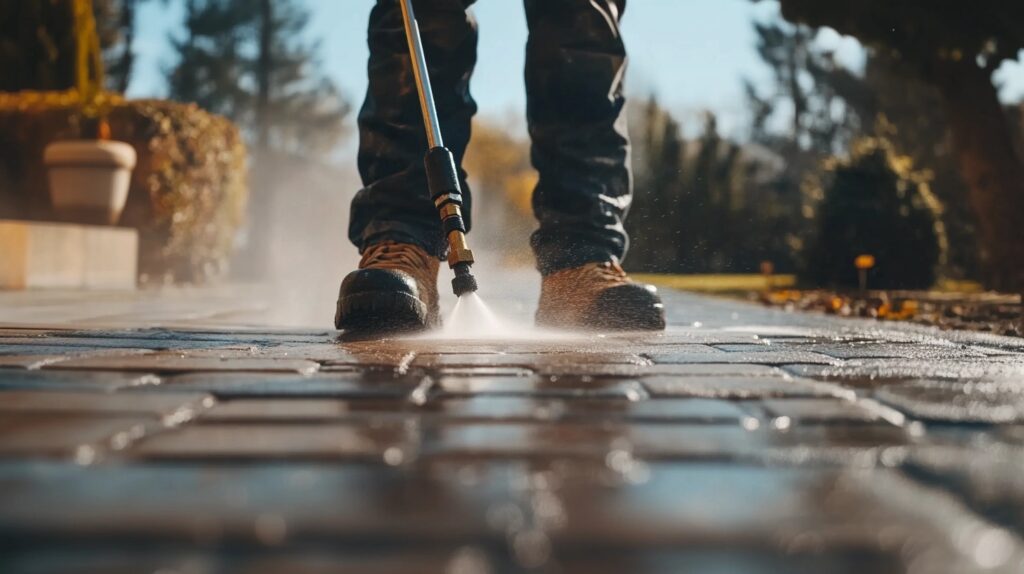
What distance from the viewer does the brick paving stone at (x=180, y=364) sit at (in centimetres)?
160

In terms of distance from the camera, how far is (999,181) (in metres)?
9.30

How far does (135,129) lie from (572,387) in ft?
26.3

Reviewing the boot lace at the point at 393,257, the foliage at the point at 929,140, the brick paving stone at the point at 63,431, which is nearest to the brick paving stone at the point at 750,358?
the boot lace at the point at 393,257

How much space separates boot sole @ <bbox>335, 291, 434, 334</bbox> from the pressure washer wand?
0.13m

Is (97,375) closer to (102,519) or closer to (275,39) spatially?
(102,519)

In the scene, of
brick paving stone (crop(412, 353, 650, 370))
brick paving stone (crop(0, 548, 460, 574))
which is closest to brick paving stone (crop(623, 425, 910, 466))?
brick paving stone (crop(0, 548, 460, 574))

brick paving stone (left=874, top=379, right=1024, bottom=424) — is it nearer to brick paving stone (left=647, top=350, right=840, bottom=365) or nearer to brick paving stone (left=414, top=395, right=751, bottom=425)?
brick paving stone (left=414, top=395, right=751, bottom=425)

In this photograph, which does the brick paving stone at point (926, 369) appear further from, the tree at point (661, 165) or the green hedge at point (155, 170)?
the tree at point (661, 165)

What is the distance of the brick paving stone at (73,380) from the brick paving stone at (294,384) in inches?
1.8

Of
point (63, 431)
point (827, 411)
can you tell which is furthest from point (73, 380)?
point (827, 411)

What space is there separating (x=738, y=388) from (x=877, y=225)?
397 inches

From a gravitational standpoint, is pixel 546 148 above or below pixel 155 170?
below

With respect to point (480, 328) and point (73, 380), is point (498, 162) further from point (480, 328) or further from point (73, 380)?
point (73, 380)

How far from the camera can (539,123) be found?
2.78 metres
